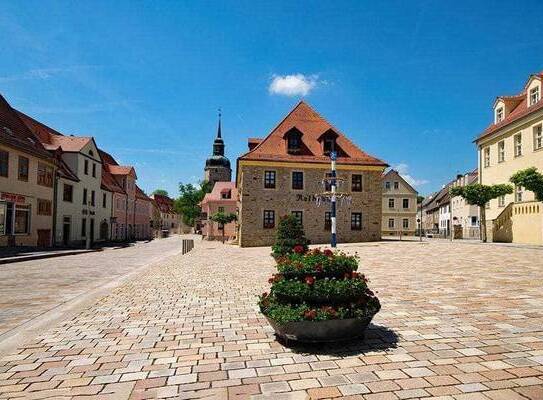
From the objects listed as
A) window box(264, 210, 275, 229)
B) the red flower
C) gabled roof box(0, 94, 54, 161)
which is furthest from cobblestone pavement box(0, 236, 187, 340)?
→ window box(264, 210, 275, 229)

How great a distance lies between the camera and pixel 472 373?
4.30 m

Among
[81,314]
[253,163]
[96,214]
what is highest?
[253,163]

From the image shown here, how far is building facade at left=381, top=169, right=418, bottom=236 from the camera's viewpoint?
57.5 m

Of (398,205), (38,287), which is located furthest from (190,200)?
(38,287)

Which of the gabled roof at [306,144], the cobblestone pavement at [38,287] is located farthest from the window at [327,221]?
the cobblestone pavement at [38,287]

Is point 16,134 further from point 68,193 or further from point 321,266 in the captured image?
point 321,266

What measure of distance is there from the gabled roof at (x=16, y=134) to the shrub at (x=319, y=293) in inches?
968

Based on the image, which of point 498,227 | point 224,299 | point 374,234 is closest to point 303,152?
point 374,234

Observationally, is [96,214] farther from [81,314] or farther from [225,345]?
[225,345]

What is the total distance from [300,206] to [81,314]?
2422 cm

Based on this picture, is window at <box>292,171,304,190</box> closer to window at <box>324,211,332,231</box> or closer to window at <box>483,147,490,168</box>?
window at <box>324,211,332,231</box>

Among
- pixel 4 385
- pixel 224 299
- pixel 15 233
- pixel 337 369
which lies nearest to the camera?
pixel 4 385

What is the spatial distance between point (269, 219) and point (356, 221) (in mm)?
7296

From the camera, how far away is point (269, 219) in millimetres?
30688
